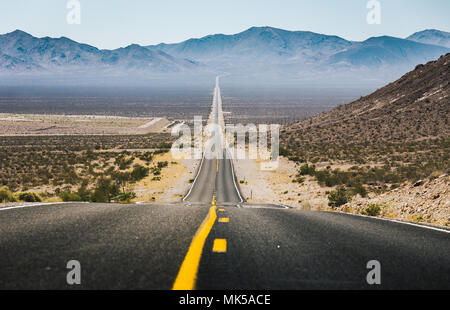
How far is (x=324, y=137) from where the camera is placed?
245ft

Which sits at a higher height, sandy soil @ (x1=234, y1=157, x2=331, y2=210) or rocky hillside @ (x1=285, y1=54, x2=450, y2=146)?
rocky hillside @ (x1=285, y1=54, x2=450, y2=146)

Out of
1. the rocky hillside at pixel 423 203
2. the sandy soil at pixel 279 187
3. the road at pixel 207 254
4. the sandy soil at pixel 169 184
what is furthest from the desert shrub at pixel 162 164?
the road at pixel 207 254

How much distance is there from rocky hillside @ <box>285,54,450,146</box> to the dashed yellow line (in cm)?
6117

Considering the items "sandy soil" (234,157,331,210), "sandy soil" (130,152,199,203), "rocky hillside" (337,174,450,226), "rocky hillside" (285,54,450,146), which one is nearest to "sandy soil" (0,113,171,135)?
"rocky hillside" (285,54,450,146)

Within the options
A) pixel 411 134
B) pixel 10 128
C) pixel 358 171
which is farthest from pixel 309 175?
pixel 10 128

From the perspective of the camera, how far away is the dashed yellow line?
14.3ft

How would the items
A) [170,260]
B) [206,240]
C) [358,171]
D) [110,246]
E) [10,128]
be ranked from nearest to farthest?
1. [170,260]
2. [110,246]
3. [206,240]
4. [358,171]
5. [10,128]

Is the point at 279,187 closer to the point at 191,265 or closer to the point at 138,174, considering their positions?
the point at 138,174

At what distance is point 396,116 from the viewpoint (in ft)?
232

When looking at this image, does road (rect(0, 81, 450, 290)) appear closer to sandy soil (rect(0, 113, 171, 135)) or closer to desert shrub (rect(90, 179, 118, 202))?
desert shrub (rect(90, 179, 118, 202))

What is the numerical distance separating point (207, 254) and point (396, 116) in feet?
248

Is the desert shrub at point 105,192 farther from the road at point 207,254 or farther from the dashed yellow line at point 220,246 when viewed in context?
the dashed yellow line at point 220,246

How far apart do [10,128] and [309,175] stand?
399 feet
